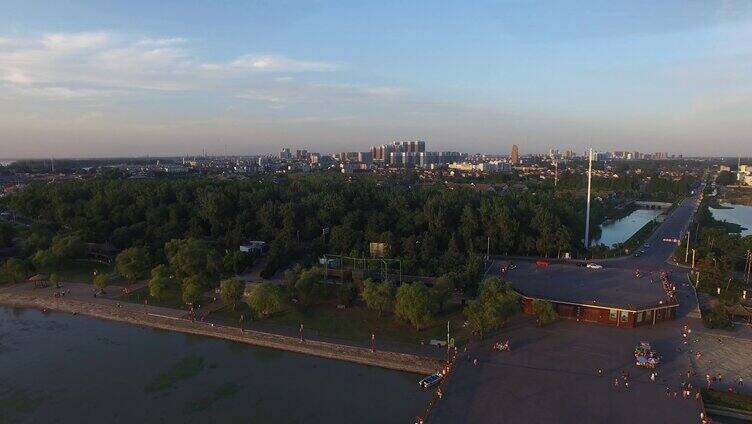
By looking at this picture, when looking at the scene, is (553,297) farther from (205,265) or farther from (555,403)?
(205,265)

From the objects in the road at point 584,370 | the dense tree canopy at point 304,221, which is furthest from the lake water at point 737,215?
the road at point 584,370

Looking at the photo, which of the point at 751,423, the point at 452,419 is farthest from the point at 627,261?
the point at 452,419

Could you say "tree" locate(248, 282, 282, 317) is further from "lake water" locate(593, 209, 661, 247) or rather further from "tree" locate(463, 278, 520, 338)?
"lake water" locate(593, 209, 661, 247)

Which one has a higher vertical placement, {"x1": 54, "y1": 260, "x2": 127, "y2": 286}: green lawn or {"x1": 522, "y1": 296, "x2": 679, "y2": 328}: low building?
{"x1": 522, "y1": 296, "x2": 679, "y2": 328}: low building

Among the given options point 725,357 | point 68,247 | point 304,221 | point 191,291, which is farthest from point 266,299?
point 725,357

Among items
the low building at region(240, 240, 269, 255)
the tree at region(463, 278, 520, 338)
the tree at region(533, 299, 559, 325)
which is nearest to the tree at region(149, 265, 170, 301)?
the low building at region(240, 240, 269, 255)
